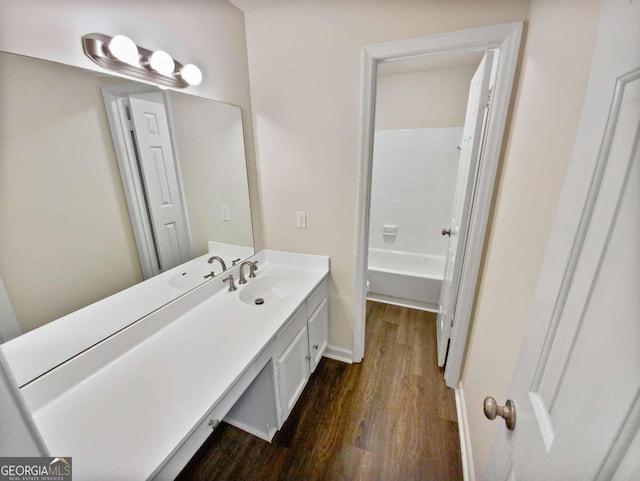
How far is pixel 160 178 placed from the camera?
1.20m

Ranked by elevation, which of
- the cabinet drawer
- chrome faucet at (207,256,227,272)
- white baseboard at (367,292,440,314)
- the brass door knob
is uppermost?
chrome faucet at (207,256,227,272)

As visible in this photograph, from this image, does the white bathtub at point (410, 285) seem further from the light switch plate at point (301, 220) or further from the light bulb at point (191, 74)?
the light bulb at point (191, 74)

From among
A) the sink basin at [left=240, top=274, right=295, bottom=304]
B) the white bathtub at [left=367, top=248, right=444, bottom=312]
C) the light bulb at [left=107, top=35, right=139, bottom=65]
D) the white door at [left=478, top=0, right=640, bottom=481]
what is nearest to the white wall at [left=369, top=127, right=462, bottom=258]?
the white bathtub at [left=367, top=248, right=444, bottom=312]

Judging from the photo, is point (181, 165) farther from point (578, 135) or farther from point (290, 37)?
point (578, 135)

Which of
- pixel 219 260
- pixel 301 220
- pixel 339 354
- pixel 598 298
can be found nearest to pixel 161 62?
pixel 219 260

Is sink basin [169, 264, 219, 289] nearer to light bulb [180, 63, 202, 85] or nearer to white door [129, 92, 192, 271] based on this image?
white door [129, 92, 192, 271]

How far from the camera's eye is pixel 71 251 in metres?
0.91

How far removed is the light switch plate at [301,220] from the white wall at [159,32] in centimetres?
31

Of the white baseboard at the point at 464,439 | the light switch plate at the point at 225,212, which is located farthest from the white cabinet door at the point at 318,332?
the white baseboard at the point at 464,439

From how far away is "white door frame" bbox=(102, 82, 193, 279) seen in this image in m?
0.98

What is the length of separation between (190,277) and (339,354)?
1299 millimetres

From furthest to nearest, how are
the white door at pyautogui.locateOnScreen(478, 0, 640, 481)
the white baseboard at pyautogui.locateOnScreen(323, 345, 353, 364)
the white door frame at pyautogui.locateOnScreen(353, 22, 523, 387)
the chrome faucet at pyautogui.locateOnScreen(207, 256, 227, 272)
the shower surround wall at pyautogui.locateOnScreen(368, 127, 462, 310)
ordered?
the shower surround wall at pyautogui.locateOnScreen(368, 127, 462, 310)
the white baseboard at pyautogui.locateOnScreen(323, 345, 353, 364)
the chrome faucet at pyautogui.locateOnScreen(207, 256, 227, 272)
the white door frame at pyautogui.locateOnScreen(353, 22, 523, 387)
the white door at pyautogui.locateOnScreen(478, 0, 640, 481)

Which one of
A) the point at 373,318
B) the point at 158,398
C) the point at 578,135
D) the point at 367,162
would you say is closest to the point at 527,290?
the point at 578,135

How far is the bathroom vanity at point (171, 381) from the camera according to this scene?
0.74 m
